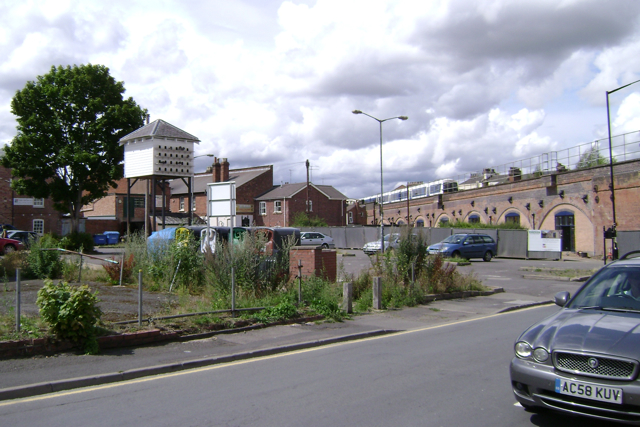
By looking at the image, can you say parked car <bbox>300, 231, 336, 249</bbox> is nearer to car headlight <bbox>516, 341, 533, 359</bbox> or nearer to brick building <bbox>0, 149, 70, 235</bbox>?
brick building <bbox>0, 149, 70, 235</bbox>

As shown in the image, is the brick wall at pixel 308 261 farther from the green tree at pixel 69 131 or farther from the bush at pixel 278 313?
the green tree at pixel 69 131

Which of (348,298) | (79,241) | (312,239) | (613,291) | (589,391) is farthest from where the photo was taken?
(312,239)

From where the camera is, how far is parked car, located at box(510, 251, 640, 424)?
4.25 metres

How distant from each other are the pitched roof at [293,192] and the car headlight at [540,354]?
174 ft

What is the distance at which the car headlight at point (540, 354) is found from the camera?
4.70 meters

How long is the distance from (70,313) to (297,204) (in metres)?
51.1

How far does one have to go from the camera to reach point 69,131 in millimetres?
33750

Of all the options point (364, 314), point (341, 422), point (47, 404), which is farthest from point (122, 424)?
point (364, 314)

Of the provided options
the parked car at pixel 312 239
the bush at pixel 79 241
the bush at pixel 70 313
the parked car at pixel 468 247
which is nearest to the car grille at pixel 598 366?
the bush at pixel 70 313

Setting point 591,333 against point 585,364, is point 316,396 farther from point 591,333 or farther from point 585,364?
point 591,333

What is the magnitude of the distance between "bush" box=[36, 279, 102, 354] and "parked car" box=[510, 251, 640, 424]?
6.09 meters

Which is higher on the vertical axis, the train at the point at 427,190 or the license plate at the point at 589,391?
the train at the point at 427,190

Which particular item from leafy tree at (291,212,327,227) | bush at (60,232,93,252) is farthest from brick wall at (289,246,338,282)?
leafy tree at (291,212,327,227)

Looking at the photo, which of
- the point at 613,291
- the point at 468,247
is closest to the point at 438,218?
the point at 468,247
